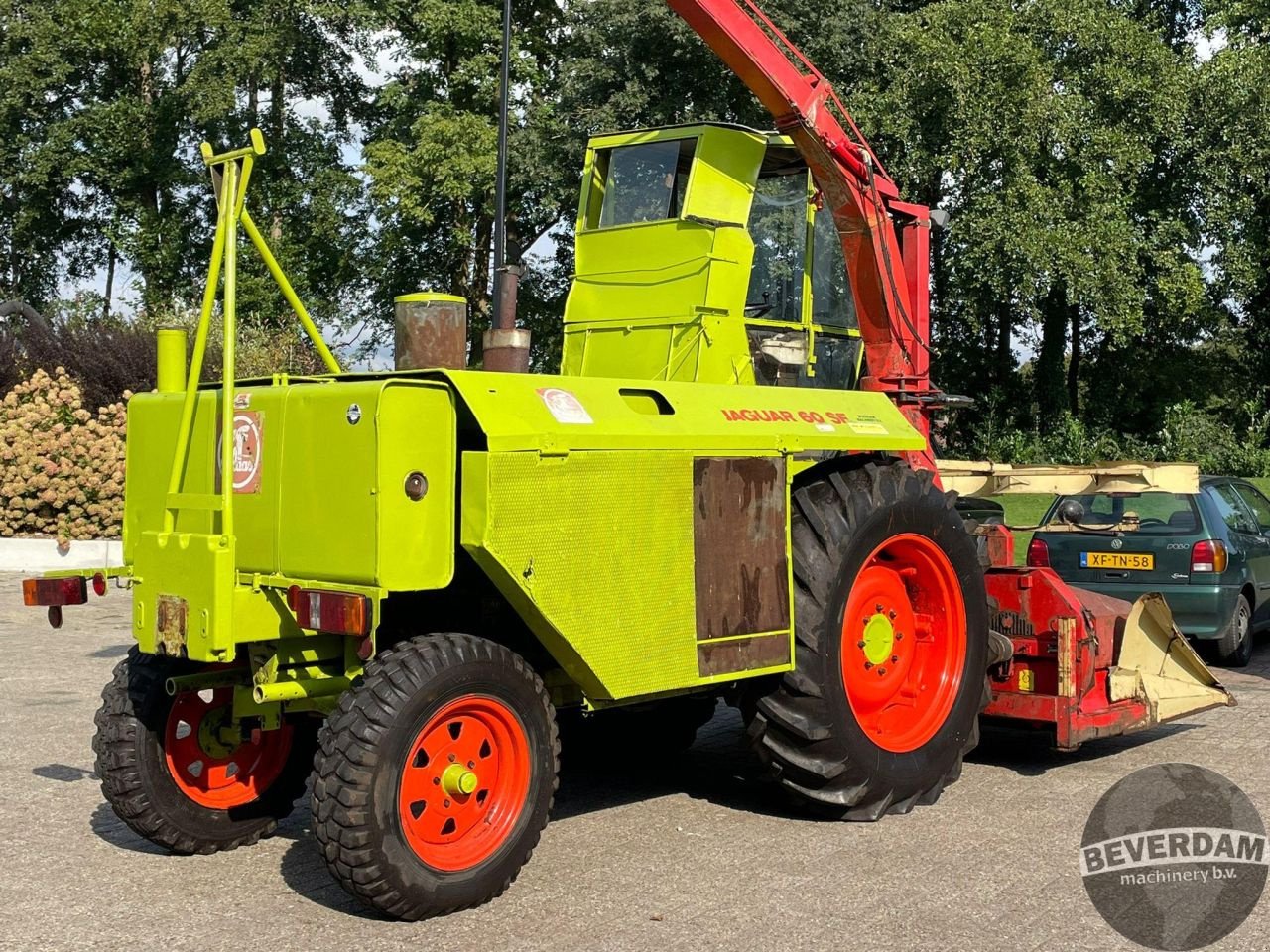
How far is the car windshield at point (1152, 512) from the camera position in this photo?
1081 centimetres

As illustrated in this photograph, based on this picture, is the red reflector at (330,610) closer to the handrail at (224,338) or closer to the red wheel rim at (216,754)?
the handrail at (224,338)

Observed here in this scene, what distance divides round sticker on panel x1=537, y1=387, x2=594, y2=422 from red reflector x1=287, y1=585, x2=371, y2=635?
944mm

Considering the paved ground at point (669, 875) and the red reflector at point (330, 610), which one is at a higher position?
the red reflector at point (330, 610)

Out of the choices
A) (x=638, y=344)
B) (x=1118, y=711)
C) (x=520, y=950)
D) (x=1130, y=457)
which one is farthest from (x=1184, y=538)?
(x=1130, y=457)

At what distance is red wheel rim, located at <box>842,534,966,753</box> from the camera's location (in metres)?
6.45

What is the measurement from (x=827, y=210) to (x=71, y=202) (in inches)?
1434

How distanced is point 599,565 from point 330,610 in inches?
38.3

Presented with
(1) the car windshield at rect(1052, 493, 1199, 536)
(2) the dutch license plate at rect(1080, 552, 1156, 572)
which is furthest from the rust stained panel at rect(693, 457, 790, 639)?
(2) the dutch license plate at rect(1080, 552, 1156, 572)

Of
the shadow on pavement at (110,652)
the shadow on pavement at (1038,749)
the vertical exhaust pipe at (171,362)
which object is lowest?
the shadow on pavement at (1038,749)

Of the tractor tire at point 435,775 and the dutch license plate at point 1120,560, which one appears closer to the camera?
the tractor tire at point 435,775

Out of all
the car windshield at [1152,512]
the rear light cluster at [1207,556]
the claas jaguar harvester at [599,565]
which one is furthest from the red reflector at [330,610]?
the rear light cluster at [1207,556]

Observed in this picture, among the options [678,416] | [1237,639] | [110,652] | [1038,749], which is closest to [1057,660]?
[1038,749]

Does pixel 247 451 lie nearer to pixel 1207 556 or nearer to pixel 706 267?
pixel 706 267

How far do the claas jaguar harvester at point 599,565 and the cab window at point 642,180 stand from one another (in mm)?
18
